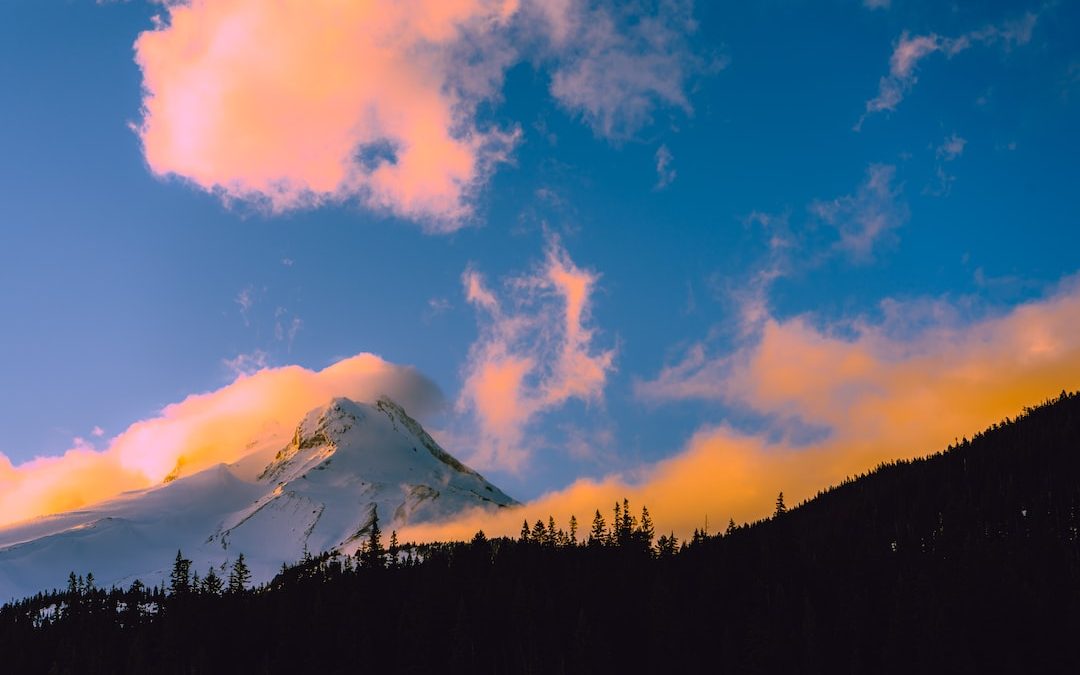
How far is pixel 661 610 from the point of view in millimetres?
129750

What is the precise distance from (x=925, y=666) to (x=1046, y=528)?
273 ft

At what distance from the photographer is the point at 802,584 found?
154m

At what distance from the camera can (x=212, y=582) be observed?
557 feet

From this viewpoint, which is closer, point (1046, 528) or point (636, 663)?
point (636, 663)

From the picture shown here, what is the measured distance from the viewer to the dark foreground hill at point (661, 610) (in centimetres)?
12100

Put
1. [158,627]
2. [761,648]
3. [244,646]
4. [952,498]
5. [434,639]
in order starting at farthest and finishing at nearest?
1. [952,498]
2. [158,627]
3. [244,646]
4. [434,639]
5. [761,648]

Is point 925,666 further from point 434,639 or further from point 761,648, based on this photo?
point 434,639

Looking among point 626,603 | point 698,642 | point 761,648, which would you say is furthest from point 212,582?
point 761,648

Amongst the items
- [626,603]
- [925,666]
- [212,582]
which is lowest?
[925,666]

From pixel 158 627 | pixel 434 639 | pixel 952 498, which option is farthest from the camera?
pixel 952 498

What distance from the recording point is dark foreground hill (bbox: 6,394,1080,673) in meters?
121

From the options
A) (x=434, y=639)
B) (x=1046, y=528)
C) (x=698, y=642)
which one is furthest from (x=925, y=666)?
(x=1046, y=528)

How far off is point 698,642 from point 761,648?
1489 cm

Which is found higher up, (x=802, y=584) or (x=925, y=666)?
(x=802, y=584)
